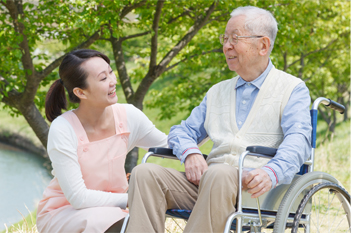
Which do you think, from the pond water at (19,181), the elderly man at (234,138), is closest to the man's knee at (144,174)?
the elderly man at (234,138)

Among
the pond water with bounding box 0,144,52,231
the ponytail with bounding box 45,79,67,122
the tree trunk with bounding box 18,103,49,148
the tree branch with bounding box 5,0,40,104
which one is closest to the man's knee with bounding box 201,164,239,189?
the ponytail with bounding box 45,79,67,122

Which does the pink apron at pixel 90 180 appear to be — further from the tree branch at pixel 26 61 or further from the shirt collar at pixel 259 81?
the tree branch at pixel 26 61

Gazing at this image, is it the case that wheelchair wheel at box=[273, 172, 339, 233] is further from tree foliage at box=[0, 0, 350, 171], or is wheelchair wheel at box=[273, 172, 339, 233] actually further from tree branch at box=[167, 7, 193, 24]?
tree branch at box=[167, 7, 193, 24]

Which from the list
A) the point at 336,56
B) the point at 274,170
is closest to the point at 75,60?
the point at 274,170

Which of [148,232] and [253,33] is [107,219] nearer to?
[148,232]

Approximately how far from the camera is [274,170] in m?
1.78

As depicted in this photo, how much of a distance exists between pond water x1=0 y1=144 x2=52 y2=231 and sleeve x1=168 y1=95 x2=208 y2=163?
7.34 m

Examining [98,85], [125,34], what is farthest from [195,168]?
[125,34]

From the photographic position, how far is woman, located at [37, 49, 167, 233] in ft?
6.39

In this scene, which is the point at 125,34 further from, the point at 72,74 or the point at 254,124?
the point at 254,124

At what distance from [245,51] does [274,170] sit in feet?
2.35

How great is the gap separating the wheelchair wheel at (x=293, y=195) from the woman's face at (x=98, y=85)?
3.25 feet

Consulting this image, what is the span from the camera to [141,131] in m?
2.38

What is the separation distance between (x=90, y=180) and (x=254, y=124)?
903 mm
